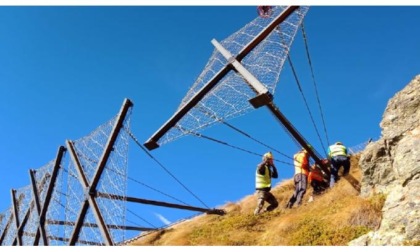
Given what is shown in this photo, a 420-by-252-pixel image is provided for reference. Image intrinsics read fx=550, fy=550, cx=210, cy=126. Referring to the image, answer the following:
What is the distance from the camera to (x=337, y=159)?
18531 millimetres

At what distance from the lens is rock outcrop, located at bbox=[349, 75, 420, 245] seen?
12.0 m

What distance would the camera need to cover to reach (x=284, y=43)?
684 inches

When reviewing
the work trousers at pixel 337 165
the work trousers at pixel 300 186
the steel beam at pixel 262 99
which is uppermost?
the steel beam at pixel 262 99

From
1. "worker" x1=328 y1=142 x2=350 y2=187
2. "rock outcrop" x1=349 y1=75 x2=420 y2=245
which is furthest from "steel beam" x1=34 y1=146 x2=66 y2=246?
"rock outcrop" x1=349 y1=75 x2=420 y2=245

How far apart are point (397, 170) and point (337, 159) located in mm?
4452

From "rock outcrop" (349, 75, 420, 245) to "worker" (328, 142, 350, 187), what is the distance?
93.0 inches

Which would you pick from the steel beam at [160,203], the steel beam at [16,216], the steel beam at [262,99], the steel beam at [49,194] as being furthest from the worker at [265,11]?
the steel beam at [16,216]

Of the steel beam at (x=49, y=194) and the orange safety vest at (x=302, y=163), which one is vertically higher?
the steel beam at (x=49, y=194)

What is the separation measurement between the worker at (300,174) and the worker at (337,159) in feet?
2.83

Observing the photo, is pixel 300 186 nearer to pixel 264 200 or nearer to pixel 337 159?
pixel 337 159

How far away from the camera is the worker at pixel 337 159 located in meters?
Answer: 18.4

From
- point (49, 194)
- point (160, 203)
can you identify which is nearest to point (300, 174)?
point (160, 203)

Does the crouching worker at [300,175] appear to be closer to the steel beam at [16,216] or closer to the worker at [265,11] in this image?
the worker at [265,11]
